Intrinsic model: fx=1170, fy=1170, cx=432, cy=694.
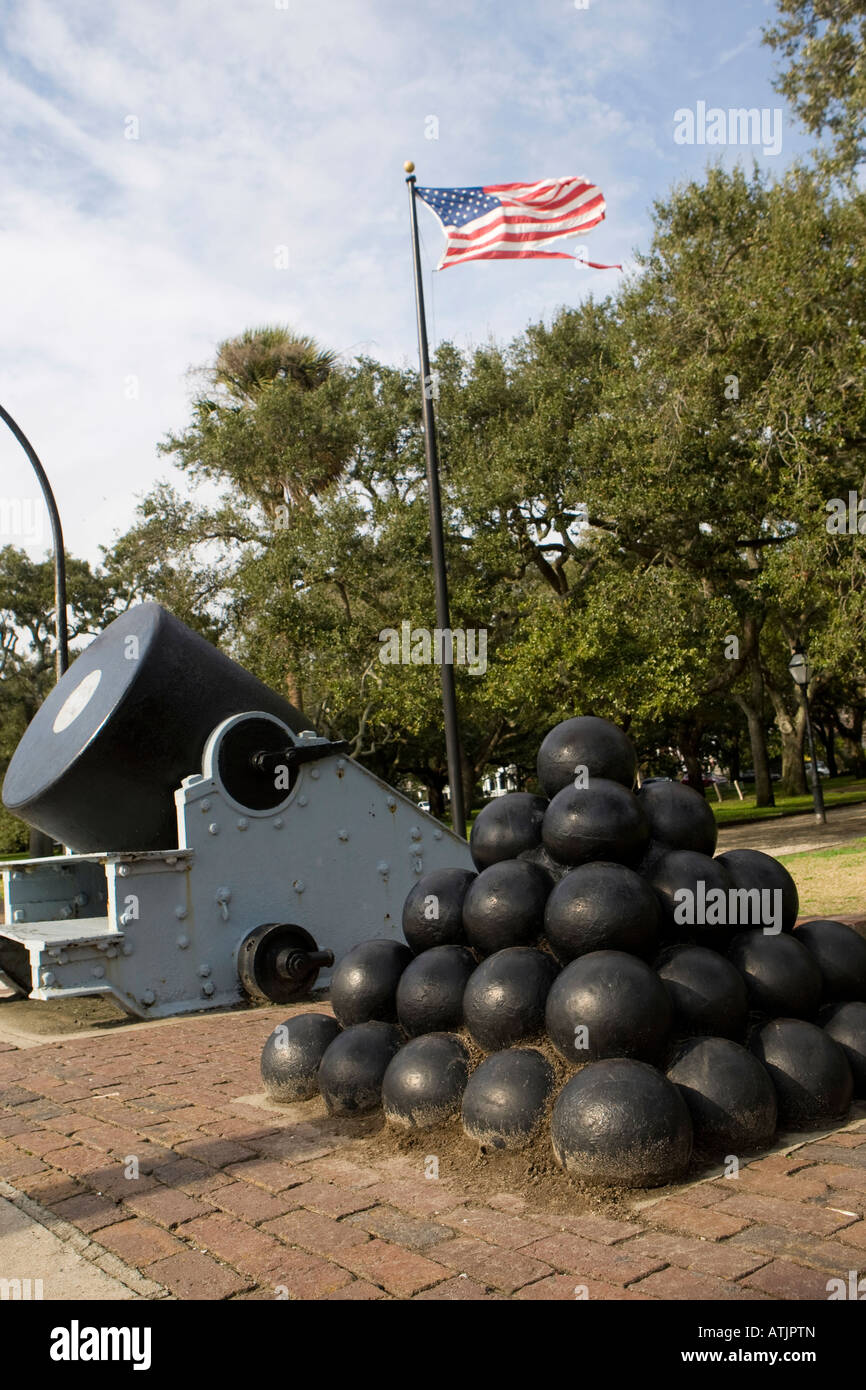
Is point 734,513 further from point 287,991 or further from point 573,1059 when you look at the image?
point 573,1059

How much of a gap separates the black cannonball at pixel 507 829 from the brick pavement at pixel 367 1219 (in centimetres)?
126

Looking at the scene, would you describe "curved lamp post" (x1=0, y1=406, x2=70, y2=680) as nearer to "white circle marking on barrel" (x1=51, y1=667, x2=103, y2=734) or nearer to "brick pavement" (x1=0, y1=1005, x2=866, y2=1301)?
"white circle marking on barrel" (x1=51, y1=667, x2=103, y2=734)

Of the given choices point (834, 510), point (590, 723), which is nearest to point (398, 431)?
point (834, 510)

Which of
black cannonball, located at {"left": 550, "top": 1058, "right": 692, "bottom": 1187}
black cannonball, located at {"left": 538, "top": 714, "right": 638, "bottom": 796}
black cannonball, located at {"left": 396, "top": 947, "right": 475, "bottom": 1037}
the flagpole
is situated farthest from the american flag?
black cannonball, located at {"left": 550, "top": 1058, "right": 692, "bottom": 1187}

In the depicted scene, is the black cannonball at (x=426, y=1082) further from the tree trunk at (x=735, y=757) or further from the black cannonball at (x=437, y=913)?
the tree trunk at (x=735, y=757)

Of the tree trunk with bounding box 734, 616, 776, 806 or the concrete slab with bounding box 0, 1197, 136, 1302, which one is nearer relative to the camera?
the concrete slab with bounding box 0, 1197, 136, 1302

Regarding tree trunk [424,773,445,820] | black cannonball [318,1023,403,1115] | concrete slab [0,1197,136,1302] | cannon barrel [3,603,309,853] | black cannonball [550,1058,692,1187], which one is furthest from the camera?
tree trunk [424,773,445,820]

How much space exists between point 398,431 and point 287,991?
1524cm

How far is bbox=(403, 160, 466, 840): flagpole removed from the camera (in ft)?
37.1

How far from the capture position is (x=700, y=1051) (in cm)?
395

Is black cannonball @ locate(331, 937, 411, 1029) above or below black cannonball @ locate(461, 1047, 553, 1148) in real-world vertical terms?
above

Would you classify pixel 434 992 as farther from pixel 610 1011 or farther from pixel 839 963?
pixel 839 963

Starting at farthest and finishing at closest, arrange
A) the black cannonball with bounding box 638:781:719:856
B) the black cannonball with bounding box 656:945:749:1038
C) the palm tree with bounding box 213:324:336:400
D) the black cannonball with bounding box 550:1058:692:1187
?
the palm tree with bounding box 213:324:336:400 → the black cannonball with bounding box 638:781:719:856 → the black cannonball with bounding box 656:945:749:1038 → the black cannonball with bounding box 550:1058:692:1187

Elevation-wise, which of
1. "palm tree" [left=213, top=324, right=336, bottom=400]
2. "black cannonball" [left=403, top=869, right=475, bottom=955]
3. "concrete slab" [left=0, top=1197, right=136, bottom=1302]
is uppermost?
"palm tree" [left=213, top=324, right=336, bottom=400]
